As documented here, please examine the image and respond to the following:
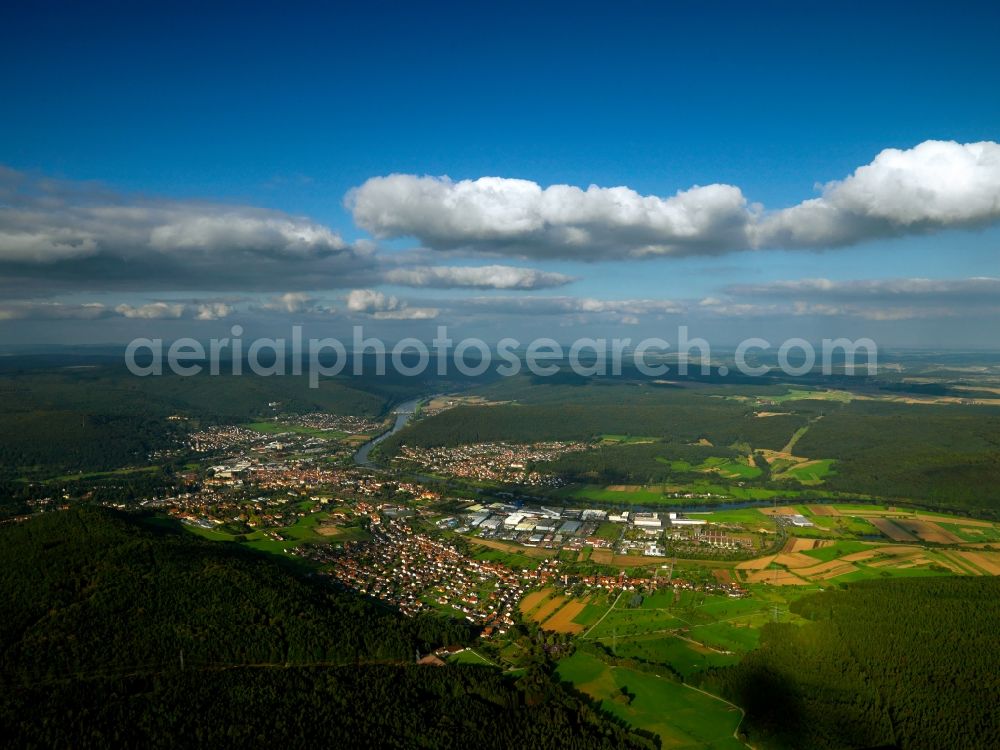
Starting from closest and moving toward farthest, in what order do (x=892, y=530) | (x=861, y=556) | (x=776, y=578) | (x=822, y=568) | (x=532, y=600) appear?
(x=532, y=600) < (x=776, y=578) < (x=822, y=568) < (x=861, y=556) < (x=892, y=530)

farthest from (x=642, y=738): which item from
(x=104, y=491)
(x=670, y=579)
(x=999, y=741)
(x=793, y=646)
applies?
(x=104, y=491)

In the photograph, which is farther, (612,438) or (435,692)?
(612,438)

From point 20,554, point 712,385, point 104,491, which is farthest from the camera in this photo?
point 712,385

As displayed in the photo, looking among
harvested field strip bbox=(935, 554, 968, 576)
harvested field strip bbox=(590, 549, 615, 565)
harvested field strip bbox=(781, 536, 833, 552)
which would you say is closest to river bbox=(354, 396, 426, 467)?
harvested field strip bbox=(590, 549, 615, 565)

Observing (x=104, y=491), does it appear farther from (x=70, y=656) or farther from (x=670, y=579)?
(x=670, y=579)

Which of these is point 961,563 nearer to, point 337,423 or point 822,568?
point 822,568

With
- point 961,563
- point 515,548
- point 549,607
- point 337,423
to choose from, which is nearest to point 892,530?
point 961,563

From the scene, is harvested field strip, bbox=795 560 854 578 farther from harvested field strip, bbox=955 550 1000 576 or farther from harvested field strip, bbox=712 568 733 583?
harvested field strip, bbox=955 550 1000 576
